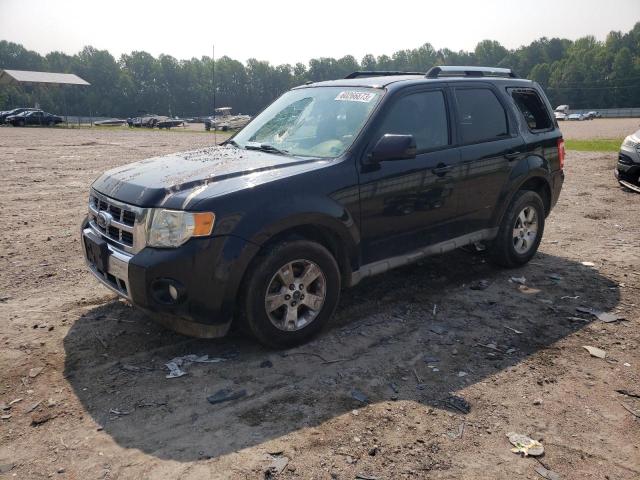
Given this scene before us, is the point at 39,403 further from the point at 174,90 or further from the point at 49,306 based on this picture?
the point at 174,90

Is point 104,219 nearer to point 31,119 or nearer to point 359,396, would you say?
point 359,396

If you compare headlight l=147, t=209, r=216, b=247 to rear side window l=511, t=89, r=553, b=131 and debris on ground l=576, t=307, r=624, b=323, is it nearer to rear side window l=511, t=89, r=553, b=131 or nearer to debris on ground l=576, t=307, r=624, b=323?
debris on ground l=576, t=307, r=624, b=323

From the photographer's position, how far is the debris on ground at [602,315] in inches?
190

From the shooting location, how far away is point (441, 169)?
4.94 metres

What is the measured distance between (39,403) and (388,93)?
140 inches

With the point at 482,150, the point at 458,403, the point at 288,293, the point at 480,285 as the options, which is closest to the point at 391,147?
the point at 288,293

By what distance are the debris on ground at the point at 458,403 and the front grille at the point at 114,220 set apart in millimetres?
2391

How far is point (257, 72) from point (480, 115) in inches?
5747

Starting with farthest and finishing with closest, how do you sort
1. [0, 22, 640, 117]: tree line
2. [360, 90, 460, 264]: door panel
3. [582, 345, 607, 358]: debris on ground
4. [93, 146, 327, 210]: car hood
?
[0, 22, 640, 117]: tree line → [360, 90, 460, 264]: door panel → [582, 345, 607, 358]: debris on ground → [93, 146, 327, 210]: car hood

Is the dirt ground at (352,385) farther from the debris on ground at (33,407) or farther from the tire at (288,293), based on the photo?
the tire at (288,293)

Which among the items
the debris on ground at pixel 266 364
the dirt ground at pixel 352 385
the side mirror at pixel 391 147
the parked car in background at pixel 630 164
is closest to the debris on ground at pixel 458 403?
the dirt ground at pixel 352 385

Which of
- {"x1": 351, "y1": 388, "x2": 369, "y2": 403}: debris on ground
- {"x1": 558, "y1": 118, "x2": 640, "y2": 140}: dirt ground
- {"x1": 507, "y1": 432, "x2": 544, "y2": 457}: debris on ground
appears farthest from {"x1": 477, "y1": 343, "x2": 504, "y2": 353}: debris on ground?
{"x1": 558, "y1": 118, "x2": 640, "y2": 140}: dirt ground

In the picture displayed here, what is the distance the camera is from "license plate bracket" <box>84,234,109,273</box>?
3.99m

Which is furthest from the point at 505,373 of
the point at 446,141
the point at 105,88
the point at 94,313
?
the point at 105,88
